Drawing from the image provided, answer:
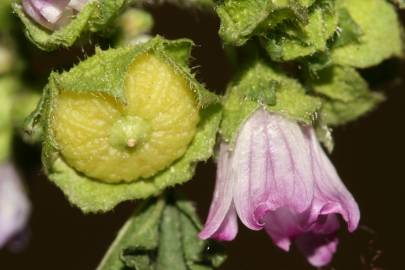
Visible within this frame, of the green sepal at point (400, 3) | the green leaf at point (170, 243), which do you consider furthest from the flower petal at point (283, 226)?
the green sepal at point (400, 3)

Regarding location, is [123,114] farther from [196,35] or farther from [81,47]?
[196,35]

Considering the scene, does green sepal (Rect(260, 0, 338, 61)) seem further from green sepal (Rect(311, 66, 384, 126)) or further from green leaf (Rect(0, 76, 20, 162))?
green leaf (Rect(0, 76, 20, 162))

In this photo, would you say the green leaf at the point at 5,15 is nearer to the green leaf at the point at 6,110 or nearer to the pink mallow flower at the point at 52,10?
the green leaf at the point at 6,110

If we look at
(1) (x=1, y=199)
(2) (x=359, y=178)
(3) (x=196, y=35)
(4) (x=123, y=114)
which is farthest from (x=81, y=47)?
(2) (x=359, y=178)

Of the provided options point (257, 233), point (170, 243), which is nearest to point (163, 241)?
point (170, 243)

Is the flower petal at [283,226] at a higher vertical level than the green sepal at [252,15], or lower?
lower

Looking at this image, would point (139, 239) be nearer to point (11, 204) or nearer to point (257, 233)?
point (11, 204)
